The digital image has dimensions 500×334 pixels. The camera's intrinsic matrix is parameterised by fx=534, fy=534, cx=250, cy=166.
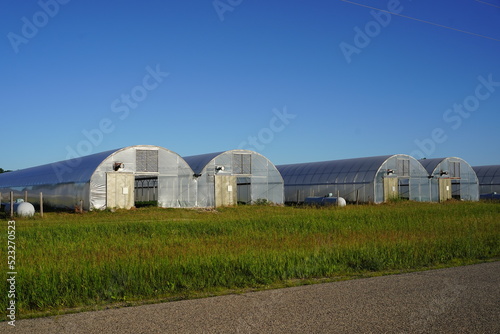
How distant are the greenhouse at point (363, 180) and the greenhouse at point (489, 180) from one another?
12.8 m

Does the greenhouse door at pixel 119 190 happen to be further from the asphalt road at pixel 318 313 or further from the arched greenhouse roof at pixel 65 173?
the asphalt road at pixel 318 313

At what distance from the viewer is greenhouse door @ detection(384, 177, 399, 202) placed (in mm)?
41181

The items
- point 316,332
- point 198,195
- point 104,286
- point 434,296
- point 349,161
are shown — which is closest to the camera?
point 316,332

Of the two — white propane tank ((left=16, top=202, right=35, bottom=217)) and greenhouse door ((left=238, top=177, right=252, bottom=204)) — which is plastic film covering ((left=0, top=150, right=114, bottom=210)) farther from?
greenhouse door ((left=238, top=177, right=252, bottom=204))

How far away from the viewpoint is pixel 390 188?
41656mm

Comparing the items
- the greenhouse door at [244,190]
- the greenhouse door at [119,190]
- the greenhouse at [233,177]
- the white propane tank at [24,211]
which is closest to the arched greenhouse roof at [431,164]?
the greenhouse at [233,177]

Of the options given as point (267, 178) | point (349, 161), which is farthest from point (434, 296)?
point (349, 161)

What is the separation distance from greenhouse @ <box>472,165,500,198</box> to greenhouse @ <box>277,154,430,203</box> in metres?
12.8

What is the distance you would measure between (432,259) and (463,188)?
39.1 meters

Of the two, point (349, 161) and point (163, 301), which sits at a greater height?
point (349, 161)

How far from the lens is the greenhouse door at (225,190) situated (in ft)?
121

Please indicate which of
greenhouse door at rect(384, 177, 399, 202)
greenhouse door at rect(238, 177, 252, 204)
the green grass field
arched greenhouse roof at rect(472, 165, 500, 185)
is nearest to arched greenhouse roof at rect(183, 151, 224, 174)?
greenhouse door at rect(238, 177, 252, 204)

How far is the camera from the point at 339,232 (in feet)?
58.4

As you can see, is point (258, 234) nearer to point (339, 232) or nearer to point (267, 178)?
point (339, 232)
